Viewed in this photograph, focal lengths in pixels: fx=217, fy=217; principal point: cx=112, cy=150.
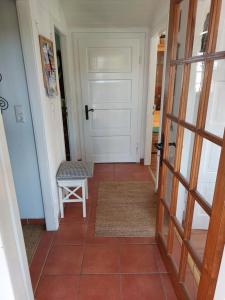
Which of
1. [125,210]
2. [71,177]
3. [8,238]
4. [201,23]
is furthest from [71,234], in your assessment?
[201,23]

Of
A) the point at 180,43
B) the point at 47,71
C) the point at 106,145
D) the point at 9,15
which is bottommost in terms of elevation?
the point at 106,145

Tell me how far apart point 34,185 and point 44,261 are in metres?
0.67

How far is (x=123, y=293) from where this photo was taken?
5.09 ft

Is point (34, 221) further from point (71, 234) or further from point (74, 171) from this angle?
point (74, 171)

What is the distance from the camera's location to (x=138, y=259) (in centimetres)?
184

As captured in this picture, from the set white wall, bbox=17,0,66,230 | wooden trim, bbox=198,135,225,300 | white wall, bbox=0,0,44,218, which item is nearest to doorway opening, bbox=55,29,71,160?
white wall, bbox=17,0,66,230

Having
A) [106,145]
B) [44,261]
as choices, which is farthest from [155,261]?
[106,145]

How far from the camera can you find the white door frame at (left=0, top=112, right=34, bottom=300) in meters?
0.97

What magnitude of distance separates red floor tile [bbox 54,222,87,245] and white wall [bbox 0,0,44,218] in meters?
0.27

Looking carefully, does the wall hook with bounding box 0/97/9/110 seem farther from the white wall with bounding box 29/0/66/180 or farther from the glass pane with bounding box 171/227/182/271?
the glass pane with bounding box 171/227/182/271

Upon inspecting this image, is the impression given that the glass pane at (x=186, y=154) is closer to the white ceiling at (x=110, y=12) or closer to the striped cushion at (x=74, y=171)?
the striped cushion at (x=74, y=171)

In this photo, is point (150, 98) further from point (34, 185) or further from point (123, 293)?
point (123, 293)

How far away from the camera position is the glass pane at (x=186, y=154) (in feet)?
4.76

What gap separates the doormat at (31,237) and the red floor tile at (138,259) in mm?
789
